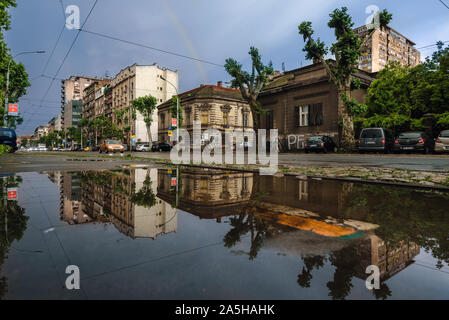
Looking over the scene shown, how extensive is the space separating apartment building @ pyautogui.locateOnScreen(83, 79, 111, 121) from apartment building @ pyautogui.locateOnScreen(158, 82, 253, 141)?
46.1 metres

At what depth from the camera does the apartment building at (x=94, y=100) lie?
8175 cm

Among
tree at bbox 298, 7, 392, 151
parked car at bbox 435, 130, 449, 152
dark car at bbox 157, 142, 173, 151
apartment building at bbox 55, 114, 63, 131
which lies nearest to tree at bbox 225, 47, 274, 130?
tree at bbox 298, 7, 392, 151

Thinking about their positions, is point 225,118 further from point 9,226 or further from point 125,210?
point 9,226

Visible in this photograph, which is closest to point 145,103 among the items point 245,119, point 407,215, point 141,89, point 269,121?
point 141,89

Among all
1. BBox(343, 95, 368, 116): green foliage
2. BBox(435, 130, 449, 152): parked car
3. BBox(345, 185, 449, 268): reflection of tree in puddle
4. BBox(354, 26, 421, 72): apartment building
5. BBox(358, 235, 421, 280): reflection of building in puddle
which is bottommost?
BBox(358, 235, 421, 280): reflection of building in puddle

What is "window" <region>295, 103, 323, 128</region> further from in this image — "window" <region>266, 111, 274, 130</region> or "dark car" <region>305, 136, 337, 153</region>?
"dark car" <region>305, 136, 337, 153</region>

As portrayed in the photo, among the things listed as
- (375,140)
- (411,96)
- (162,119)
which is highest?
(162,119)

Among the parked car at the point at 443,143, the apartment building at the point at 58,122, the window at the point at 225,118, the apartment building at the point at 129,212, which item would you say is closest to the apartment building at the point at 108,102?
the window at the point at 225,118

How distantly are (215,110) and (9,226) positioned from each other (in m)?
42.4

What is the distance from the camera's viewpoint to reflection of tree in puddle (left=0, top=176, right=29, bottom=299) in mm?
1997

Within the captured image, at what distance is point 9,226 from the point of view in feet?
9.27

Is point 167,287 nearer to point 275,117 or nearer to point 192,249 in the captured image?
point 192,249

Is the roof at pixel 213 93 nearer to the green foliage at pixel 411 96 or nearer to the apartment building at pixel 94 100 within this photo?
the green foliage at pixel 411 96

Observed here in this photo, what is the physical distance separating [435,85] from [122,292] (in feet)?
100
